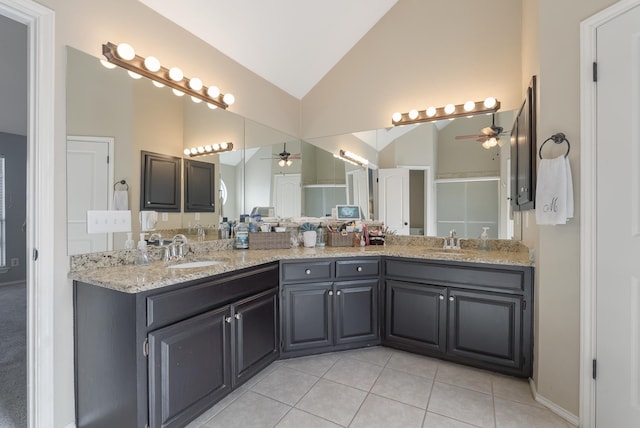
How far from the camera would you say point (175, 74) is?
213cm

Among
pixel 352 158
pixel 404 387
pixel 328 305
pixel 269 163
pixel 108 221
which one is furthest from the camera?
pixel 352 158

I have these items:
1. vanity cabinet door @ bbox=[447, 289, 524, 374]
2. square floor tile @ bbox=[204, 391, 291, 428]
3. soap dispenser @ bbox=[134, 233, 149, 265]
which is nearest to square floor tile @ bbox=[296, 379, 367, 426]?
square floor tile @ bbox=[204, 391, 291, 428]

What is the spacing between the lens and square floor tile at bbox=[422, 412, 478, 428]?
164 centimetres

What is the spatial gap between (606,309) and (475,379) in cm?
100

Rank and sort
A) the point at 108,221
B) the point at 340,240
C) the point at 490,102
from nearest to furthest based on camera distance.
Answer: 1. the point at 108,221
2. the point at 490,102
3. the point at 340,240

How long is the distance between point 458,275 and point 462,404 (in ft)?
2.78

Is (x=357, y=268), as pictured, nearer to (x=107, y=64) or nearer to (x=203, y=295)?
(x=203, y=295)

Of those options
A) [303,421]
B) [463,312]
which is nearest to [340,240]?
[463,312]

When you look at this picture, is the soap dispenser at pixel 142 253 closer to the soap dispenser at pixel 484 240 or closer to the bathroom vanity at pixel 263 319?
the bathroom vanity at pixel 263 319

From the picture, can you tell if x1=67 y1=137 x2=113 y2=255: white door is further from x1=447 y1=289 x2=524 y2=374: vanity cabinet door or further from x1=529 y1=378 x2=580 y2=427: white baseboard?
x1=529 y1=378 x2=580 y2=427: white baseboard

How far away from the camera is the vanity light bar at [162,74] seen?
1.80 metres

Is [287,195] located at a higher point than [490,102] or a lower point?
lower

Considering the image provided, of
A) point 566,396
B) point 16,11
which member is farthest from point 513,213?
point 16,11

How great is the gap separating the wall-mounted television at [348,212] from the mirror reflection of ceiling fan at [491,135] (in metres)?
1.33
